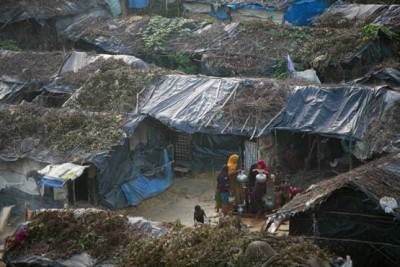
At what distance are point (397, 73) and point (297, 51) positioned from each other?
13.7 feet

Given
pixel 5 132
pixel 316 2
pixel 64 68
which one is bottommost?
pixel 5 132

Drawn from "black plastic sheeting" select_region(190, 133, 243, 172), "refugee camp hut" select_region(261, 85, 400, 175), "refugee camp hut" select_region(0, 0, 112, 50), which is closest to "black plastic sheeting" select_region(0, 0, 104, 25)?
"refugee camp hut" select_region(0, 0, 112, 50)

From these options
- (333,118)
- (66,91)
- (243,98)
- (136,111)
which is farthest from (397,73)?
(66,91)

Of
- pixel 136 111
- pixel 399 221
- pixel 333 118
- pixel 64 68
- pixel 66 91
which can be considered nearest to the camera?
pixel 399 221

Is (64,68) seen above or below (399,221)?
above

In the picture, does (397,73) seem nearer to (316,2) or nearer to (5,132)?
(316,2)

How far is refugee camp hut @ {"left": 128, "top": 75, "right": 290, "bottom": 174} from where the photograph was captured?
19.5 m

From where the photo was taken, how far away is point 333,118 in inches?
749

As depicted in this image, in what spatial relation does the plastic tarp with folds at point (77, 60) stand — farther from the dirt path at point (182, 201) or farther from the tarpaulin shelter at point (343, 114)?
the tarpaulin shelter at point (343, 114)

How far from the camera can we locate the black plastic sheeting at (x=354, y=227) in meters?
13.5

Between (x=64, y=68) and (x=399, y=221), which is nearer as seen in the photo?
(x=399, y=221)

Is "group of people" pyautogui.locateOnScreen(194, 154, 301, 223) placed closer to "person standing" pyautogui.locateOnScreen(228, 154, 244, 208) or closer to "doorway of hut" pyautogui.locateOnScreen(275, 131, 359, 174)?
"person standing" pyautogui.locateOnScreen(228, 154, 244, 208)

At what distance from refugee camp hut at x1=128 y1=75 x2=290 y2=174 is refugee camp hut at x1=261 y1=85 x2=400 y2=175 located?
23.3 inches

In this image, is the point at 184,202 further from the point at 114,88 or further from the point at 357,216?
the point at 357,216
